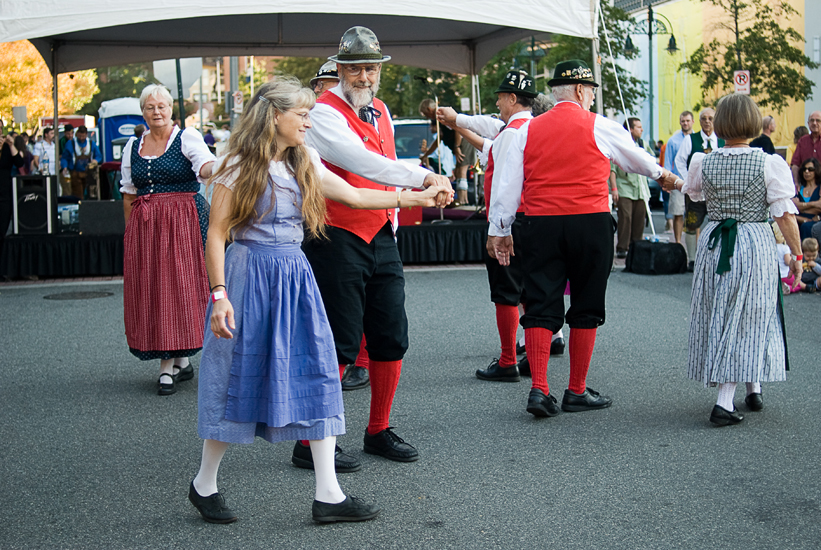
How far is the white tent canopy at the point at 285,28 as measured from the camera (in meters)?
9.14

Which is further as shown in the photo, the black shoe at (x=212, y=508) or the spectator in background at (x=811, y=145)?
the spectator in background at (x=811, y=145)

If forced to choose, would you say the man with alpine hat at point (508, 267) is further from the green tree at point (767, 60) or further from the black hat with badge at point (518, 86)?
the green tree at point (767, 60)

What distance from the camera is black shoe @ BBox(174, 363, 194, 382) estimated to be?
589cm

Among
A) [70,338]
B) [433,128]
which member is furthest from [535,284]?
[433,128]

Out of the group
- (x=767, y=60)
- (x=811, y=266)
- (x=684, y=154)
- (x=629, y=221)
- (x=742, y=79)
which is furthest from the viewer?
(x=767, y=60)

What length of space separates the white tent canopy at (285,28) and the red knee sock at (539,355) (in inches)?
206

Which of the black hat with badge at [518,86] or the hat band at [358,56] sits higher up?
the black hat with badge at [518,86]

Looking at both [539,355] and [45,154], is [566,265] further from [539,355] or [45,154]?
[45,154]

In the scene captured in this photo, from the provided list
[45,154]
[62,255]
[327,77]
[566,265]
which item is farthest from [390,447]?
[45,154]

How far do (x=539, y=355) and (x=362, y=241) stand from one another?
4.52ft

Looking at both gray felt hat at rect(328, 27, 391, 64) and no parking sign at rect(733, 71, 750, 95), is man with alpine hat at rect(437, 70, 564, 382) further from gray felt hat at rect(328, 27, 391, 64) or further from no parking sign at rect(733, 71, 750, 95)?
no parking sign at rect(733, 71, 750, 95)

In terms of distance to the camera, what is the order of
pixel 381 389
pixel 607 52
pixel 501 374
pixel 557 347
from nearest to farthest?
1. pixel 381 389
2. pixel 501 374
3. pixel 557 347
4. pixel 607 52

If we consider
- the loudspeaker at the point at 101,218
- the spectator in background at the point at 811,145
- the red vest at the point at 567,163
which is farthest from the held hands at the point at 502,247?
the loudspeaker at the point at 101,218

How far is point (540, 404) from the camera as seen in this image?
480 centimetres
